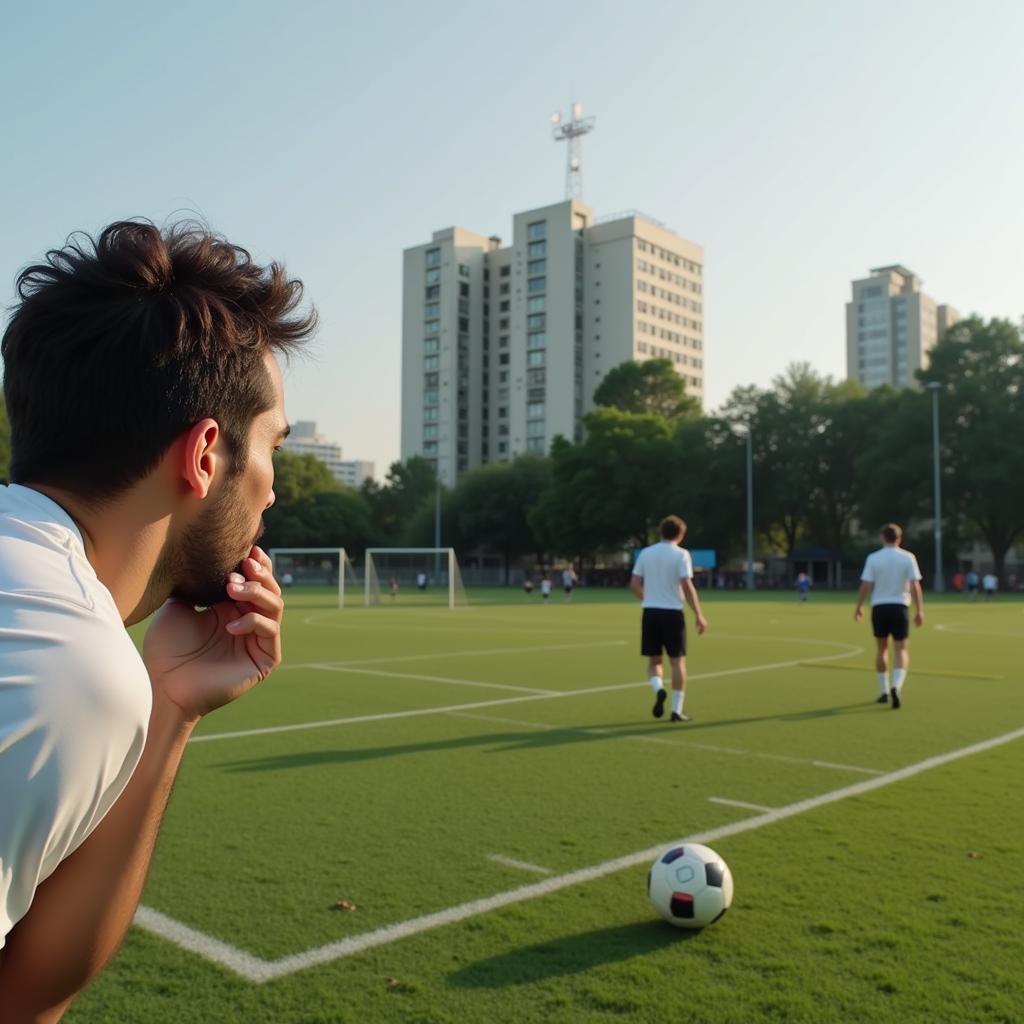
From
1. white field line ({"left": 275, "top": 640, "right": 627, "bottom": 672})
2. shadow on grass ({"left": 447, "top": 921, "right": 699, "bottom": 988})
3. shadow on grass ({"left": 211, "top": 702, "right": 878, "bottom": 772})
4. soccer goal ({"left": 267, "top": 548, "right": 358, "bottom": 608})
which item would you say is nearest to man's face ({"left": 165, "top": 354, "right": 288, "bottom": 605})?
shadow on grass ({"left": 447, "top": 921, "right": 699, "bottom": 988})

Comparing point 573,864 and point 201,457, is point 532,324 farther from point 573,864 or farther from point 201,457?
point 201,457

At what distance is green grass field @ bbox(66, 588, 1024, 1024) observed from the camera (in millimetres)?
3631

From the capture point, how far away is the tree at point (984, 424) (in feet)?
182

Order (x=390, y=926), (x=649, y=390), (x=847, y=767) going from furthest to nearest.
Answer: (x=649, y=390)
(x=847, y=767)
(x=390, y=926)

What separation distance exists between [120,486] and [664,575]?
30.7 feet

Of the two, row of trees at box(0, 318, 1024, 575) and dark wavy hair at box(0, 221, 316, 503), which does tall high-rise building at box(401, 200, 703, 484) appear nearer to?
row of trees at box(0, 318, 1024, 575)

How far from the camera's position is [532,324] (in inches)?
4601

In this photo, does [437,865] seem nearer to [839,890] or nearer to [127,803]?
[839,890]

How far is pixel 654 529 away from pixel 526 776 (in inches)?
2672

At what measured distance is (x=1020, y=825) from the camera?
5.98m

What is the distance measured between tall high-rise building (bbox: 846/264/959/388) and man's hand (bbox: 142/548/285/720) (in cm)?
17477

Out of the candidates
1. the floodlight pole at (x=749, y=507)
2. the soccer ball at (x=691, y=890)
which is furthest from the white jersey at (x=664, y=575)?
the floodlight pole at (x=749, y=507)

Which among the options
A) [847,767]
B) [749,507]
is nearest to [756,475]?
[749,507]

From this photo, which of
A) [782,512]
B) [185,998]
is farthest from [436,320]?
[185,998]
